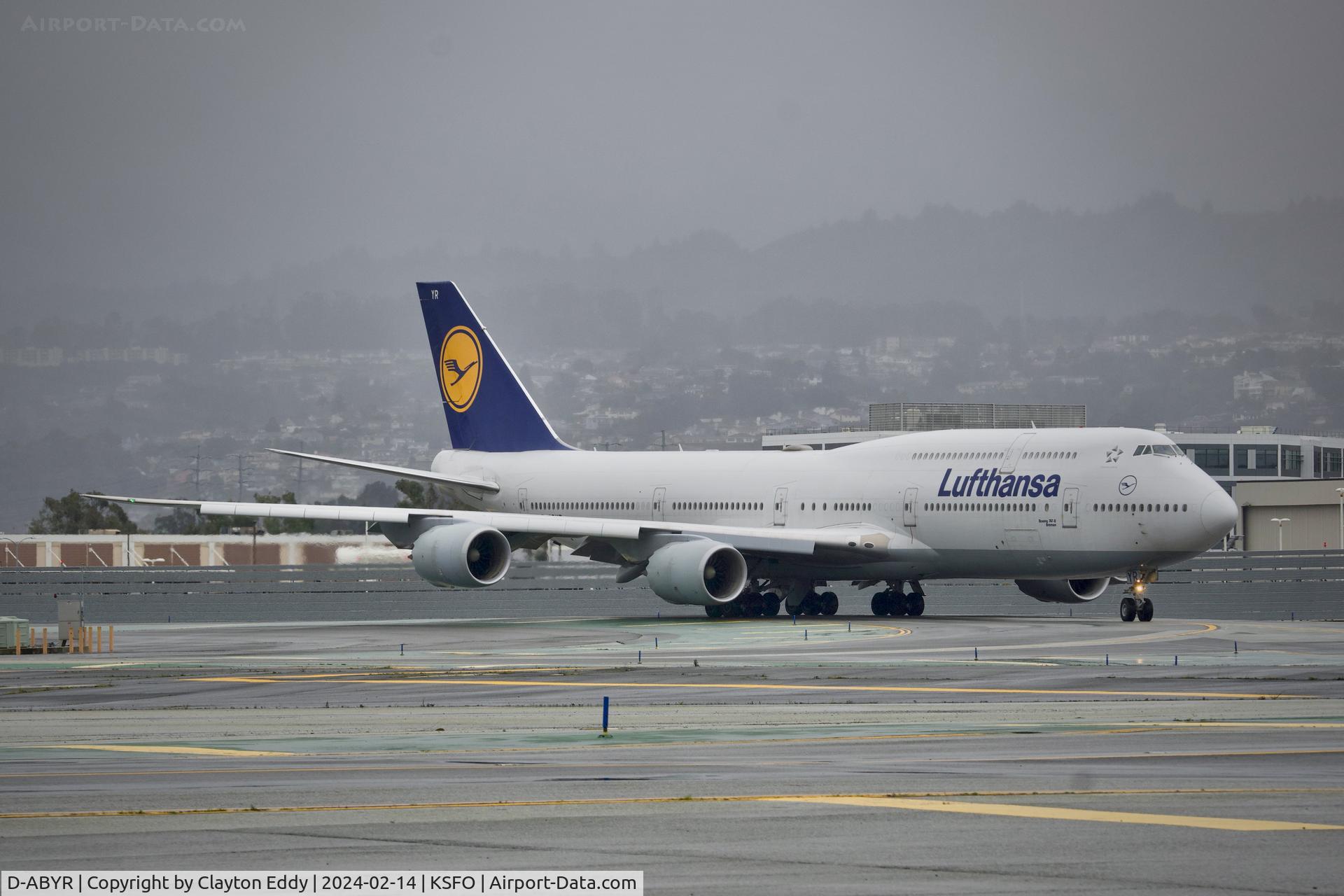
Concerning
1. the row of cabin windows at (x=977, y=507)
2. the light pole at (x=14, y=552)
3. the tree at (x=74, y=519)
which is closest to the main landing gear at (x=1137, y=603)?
the row of cabin windows at (x=977, y=507)

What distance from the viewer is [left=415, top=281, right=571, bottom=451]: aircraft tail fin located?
186ft

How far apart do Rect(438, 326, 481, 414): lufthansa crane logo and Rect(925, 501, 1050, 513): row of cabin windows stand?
17.8m

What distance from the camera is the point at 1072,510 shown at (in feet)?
141

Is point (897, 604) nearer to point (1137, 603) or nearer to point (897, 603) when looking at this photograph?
point (897, 603)

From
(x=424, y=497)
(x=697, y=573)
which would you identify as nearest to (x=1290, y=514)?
(x=697, y=573)

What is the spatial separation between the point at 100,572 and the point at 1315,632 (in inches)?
1532

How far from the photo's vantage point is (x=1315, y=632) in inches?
1491

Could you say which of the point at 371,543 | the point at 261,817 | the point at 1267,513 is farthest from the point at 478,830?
the point at 371,543

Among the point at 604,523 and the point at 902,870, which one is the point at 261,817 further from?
the point at 604,523

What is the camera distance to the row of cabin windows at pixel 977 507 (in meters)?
43.5

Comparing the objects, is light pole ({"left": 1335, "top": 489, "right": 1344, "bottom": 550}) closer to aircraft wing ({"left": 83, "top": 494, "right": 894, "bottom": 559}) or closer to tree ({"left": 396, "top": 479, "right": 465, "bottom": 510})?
aircraft wing ({"left": 83, "top": 494, "right": 894, "bottom": 559})

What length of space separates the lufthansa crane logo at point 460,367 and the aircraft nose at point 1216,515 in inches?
958

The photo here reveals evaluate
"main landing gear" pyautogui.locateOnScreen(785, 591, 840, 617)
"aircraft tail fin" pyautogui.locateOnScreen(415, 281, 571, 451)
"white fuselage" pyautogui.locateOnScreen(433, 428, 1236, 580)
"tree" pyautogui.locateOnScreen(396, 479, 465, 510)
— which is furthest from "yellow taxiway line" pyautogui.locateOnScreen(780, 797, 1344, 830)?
"tree" pyautogui.locateOnScreen(396, 479, 465, 510)

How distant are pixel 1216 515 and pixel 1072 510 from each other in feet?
10.7
